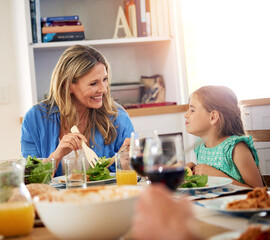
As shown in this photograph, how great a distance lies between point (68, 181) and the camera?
1168 millimetres

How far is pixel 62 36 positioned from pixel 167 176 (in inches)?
85.4

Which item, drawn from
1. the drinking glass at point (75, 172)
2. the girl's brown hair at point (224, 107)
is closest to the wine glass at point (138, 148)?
the drinking glass at point (75, 172)

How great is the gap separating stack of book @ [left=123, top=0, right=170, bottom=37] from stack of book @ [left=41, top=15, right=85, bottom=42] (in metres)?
0.34

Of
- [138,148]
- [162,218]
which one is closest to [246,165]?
[138,148]

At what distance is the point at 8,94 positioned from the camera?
9.87 ft

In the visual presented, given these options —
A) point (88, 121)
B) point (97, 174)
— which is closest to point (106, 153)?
point (88, 121)

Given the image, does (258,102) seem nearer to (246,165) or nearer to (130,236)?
(246,165)

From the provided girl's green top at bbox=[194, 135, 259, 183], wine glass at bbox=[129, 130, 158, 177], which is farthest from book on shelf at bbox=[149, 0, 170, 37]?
wine glass at bbox=[129, 130, 158, 177]

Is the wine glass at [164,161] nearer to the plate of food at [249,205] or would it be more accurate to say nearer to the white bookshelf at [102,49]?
the plate of food at [249,205]

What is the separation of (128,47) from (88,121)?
124cm

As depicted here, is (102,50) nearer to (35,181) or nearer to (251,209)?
(35,181)

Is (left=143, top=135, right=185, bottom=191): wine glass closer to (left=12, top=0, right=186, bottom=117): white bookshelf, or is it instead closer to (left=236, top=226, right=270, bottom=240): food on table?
(left=236, top=226, right=270, bottom=240): food on table

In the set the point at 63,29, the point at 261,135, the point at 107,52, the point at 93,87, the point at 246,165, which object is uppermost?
the point at 63,29

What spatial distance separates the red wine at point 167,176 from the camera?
2.65 feet
